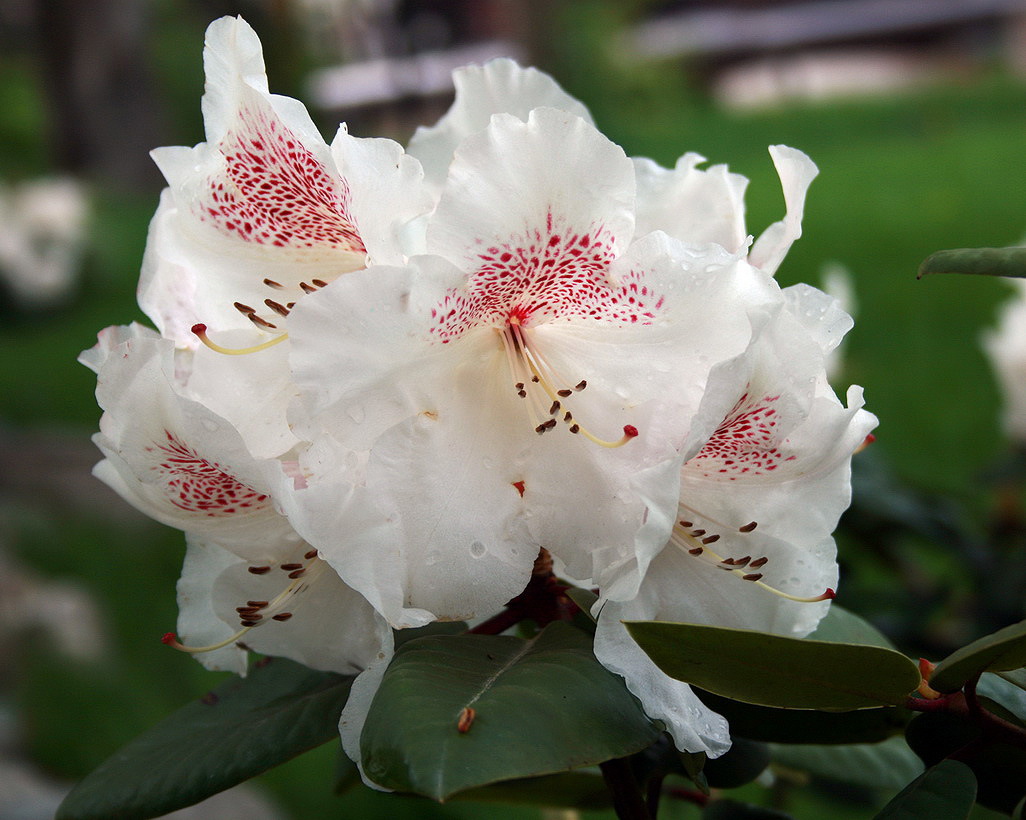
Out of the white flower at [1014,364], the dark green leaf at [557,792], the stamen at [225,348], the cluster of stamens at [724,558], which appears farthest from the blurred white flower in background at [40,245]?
the cluster of stamens at [724,558]

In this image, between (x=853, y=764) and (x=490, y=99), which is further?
(x=853, y=764)

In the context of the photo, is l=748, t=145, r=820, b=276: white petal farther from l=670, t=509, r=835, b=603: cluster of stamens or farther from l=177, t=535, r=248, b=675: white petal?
l=177, t=535, r=248, b=675: white petal

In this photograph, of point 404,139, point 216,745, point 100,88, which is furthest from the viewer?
point 100,88

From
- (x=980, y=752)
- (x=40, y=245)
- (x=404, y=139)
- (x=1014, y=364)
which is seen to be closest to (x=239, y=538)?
(x=980, y=752)

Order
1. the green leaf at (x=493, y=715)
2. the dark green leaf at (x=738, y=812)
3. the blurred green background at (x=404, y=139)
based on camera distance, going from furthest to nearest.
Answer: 1. the blurred green background at (x=404, y=139)
2. the dark green leaf at (x=738, y=812)
3. the green leaf at (x=493, y=715)

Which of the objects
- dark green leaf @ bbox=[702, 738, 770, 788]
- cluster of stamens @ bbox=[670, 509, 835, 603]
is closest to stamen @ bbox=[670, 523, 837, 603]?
cluster of stamens @ bbox=[670, 509, 835, 603]

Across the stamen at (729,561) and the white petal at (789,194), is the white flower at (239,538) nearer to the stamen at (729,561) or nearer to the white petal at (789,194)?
the stamen at (729,561)

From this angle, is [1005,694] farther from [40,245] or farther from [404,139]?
[40,245]

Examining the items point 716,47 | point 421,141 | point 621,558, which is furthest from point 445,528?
point 716,47
